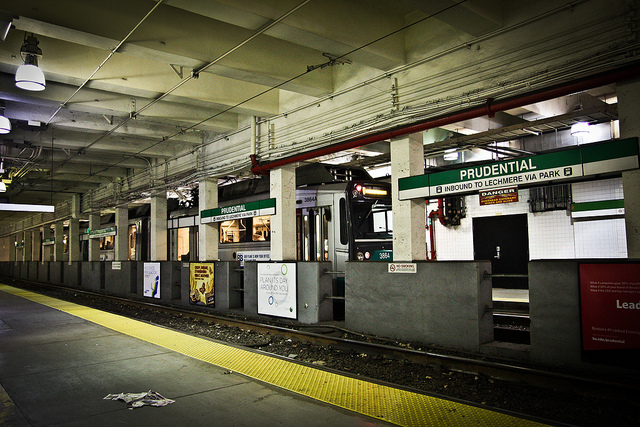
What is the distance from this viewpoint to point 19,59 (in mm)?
8109

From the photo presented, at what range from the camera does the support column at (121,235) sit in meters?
20.4

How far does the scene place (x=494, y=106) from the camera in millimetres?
6820

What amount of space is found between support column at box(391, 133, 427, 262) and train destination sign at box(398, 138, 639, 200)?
25cm

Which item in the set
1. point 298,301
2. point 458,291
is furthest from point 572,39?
point 298,301

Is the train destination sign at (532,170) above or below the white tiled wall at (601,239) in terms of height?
above

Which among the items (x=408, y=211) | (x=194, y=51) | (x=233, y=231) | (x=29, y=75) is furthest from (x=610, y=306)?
(x=233, y=231)

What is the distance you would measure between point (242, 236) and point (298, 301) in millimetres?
3918

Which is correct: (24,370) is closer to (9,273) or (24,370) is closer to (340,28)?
(340,28)

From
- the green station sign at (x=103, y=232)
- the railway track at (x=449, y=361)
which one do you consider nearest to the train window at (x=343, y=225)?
A: the railway track at (x=449, y=361)

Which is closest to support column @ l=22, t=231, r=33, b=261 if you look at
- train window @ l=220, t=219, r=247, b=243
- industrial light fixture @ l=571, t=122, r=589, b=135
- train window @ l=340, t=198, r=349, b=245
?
train window @ l=220, t=219, r=247, b=243

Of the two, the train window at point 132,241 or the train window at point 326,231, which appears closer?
the train window at point 326,231

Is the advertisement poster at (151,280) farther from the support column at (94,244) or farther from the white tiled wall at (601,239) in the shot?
the white tiled wall at (601,239)

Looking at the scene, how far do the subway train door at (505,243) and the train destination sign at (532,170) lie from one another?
9.21 metres

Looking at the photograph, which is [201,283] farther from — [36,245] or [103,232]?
[36,245]
